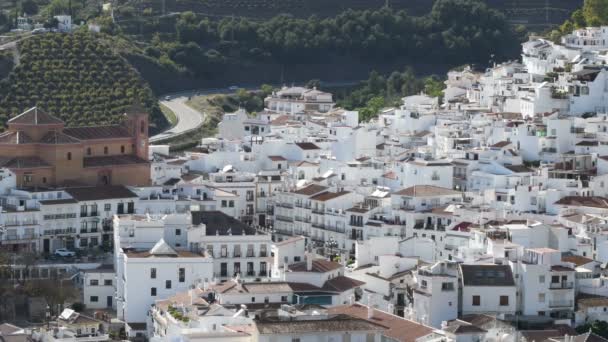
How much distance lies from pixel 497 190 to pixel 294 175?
10068 mm

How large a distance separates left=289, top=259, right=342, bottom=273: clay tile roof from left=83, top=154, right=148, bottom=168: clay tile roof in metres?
13.2

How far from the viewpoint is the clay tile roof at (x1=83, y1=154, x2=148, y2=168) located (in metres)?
81.9

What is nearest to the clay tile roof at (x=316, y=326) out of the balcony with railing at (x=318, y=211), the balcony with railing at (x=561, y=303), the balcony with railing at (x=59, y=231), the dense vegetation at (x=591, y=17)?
the balcony with railing at (x=561, y=303)

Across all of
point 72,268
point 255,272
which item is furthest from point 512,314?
point 72,268

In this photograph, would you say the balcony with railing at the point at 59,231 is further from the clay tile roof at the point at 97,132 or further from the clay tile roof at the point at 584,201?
the clay tile roof at the point at 584,201

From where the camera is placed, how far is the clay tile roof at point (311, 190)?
8200 cm

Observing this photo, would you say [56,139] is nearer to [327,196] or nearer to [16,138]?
[16,138]

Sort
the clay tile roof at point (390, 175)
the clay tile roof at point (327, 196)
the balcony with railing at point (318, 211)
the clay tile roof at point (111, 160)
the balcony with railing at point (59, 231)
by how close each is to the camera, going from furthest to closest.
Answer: the clay tile roof at point (390, 175) < the clay tile roof at point (111, 160) < the clay tile roof at point (327, 196) < the balcony with railing at point (318, 211) < the balcony with railing at point (59, 231)

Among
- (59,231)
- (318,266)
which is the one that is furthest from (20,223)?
(318,266)

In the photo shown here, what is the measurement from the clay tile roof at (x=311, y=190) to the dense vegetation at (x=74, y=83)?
18.5 meters

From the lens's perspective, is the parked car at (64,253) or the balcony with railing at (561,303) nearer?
the balcony with railing at (561,303)

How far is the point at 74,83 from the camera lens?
102 meters

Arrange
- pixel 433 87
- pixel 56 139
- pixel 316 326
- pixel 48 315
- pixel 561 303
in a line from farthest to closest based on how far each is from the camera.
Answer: pixel 433 87
pixel 56 139
pixel 48 315
pixel 561 303
pixel 316 326

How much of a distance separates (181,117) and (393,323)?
4702 cm
